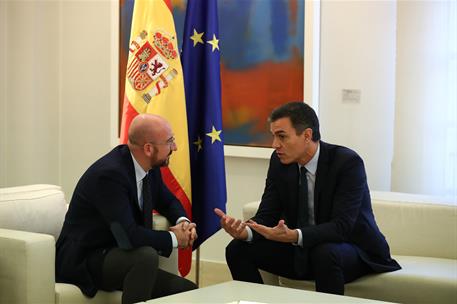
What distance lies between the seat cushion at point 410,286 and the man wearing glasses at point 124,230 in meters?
0.83

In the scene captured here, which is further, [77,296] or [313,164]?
[313,164]

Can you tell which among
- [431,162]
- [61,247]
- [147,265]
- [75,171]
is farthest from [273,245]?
[75,171]

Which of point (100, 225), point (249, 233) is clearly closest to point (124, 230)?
point (100, 225)

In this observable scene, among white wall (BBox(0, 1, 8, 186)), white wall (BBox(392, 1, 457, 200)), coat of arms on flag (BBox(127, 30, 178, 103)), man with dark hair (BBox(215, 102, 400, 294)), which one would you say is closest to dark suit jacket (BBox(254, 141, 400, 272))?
man with dark hair (BBox(215, 102, 400, 294))

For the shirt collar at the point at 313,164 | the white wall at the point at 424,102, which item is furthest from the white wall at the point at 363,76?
the shirt collar at the point at 313,164

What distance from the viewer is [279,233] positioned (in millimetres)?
3455

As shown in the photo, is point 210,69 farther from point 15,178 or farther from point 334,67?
point 15,178

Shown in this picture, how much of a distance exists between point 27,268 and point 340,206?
1427mm

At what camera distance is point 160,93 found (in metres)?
4.11

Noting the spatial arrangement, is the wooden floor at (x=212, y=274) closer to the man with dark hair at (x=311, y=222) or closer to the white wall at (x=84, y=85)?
the white wall at (x=84, y=85)

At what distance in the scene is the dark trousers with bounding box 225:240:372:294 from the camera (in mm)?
3424

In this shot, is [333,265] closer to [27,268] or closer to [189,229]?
[189,229]

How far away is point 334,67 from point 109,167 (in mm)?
2233

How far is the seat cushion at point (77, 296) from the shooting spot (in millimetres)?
3227
